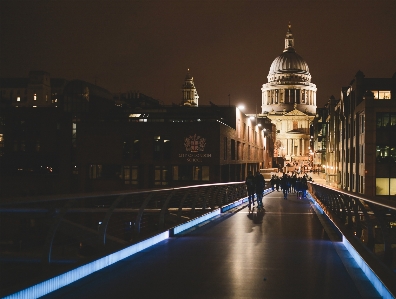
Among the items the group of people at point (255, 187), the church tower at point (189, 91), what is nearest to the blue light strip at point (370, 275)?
the group of people at point (255, 187)

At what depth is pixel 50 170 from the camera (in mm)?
76625

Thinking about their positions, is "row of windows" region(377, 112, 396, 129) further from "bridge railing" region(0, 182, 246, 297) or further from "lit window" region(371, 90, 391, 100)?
"bridge railing" region(0, 182, 246, 297)

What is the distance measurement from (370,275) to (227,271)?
2.23 m

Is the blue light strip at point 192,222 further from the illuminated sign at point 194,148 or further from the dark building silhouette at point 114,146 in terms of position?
the dark building silhouette at point 114,146

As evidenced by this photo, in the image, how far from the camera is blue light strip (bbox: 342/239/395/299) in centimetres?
695

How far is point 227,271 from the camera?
8898mm

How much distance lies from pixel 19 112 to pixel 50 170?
10.5m

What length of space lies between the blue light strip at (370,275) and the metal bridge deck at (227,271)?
291 mm

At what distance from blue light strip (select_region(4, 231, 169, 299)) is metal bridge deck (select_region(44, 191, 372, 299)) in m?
0.11

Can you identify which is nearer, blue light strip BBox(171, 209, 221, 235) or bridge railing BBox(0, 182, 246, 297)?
bridge railing BBox(0, 182, 246, 297)

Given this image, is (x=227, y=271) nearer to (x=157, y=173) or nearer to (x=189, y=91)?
(x=157, y=173)

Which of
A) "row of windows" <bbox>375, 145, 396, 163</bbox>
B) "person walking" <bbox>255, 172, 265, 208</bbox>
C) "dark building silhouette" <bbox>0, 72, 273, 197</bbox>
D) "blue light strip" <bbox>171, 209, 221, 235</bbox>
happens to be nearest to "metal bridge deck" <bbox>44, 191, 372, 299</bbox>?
"blue light strip" <bbox>171, 209, 221, 235</bbox>

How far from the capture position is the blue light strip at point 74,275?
21.8 ft

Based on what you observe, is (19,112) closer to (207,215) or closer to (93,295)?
(207,215)
